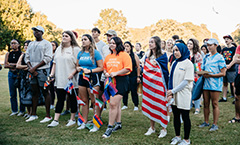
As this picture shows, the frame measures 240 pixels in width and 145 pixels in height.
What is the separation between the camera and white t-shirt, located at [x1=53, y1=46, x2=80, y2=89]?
18.6 feet

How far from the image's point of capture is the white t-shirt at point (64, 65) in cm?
568

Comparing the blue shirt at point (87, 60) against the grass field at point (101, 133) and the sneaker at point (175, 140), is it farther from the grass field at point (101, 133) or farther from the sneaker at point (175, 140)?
the sneaker at point (175, 140)

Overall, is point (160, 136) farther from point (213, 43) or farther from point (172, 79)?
point (213, 43)

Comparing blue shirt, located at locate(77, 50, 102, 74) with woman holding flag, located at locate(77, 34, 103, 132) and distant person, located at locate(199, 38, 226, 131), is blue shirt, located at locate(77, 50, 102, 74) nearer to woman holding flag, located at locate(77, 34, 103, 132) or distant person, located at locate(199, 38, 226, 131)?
woman holding flag, located at locate(77, 34, 103, 132)

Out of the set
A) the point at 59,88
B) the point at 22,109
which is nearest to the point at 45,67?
the point at 59,88

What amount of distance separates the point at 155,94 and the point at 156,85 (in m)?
0.20

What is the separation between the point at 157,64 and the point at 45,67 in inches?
125

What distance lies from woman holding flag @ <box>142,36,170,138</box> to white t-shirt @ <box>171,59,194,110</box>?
592 mm

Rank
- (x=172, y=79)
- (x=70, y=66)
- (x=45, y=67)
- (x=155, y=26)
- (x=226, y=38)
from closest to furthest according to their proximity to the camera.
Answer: (x=172, y=79) → (x=70, y=66) → (x=45, y=67) → (x=226, y=38) → (x=155, y=26)

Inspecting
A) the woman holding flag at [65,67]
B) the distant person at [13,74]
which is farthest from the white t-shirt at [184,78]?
the distant person at [13,74]

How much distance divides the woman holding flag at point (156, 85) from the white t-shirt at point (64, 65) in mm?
1883

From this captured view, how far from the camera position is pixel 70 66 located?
5.71 meters

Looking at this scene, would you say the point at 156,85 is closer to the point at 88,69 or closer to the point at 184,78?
the point at 184,78

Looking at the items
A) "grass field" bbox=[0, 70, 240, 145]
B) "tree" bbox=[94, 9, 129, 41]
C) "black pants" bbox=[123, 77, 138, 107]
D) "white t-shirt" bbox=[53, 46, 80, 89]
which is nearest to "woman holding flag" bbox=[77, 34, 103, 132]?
"white t-shirt" bbox=[53, 46, 80, 89]
